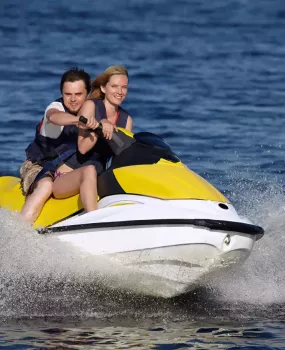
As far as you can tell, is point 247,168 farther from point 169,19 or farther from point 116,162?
point 169,19

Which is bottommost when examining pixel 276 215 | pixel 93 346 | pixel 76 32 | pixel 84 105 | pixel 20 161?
pixel 93 346

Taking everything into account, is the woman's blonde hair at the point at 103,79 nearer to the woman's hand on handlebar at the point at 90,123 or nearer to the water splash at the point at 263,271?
the woman's hand on handlebar at the point at 90,123

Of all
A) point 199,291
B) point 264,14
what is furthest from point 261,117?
point 264,14

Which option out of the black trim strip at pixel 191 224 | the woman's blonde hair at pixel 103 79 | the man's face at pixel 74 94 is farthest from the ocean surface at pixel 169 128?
the woman's blonde hair at pixel 103 79

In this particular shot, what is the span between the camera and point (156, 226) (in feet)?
22.6

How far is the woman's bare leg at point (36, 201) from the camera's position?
7.52 metres

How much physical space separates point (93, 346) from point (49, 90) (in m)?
12.3

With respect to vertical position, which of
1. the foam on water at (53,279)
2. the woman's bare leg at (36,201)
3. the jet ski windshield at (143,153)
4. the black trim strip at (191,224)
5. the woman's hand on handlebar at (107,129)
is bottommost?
the foam on water at (53,279)

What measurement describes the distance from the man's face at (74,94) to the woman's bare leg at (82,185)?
57 centimetres

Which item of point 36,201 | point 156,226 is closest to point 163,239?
point 156,226

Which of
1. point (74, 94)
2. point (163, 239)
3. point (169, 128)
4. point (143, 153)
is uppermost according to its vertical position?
point (169, 128)

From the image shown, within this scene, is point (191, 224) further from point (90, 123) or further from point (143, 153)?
point (90, 123)

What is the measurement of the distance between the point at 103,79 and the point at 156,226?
1350 millimetres

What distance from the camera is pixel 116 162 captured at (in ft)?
24.2
